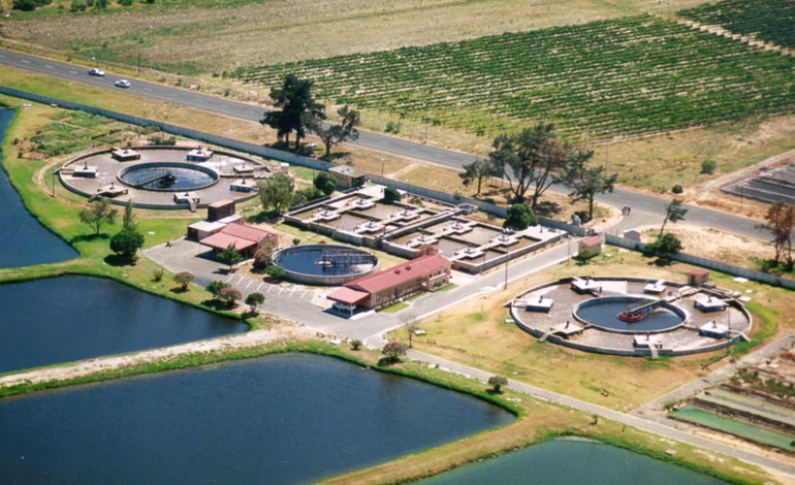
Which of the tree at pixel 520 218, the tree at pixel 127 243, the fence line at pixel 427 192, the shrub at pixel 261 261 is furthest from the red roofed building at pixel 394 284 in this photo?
the tree at pixel 127 243

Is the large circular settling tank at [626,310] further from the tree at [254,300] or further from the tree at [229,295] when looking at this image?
the tree at [229,295]

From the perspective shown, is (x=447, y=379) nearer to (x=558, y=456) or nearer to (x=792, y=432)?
(x=558, y=456)

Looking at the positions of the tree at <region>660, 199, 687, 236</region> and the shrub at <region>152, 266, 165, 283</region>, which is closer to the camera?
the shrub at <region>152, 266, 165, 283</region>

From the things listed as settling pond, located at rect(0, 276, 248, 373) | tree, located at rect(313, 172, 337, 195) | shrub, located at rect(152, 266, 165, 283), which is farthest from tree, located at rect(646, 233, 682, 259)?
shrub, located at rect(152, 266, 165, 283)

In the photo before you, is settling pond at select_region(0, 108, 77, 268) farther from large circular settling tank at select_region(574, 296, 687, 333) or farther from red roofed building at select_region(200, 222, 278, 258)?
large circular settling tank at select_region(574, 296, 687, 333)

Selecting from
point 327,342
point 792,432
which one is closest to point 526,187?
point 327,342

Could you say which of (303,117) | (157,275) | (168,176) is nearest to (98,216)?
(157,275)
